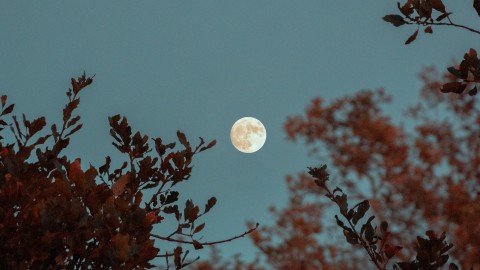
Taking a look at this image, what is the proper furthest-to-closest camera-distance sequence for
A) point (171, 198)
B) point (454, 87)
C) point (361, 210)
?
point (171, 198)
point (361, 210)
point (454, 87)

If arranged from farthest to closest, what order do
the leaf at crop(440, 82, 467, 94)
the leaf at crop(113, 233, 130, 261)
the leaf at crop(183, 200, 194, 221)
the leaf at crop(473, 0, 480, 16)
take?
the leaf at crop(183, 200, 194, 221) → the leaf at crop(440, 82, 467, 94) → the leaf at crop(473, 0, 480, 16) → the leaf at crop(113, 233, 130, 261)

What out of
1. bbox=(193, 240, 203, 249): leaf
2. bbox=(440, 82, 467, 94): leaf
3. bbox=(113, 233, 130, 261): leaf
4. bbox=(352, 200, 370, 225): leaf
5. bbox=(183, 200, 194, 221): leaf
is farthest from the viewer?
bbox=(183, 200, 194, 221): leaf

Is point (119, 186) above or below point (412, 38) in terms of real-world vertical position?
below

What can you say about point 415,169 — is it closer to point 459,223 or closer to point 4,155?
point 459,223

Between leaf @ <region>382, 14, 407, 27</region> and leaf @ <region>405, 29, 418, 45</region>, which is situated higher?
leaf @ <region>382, 14, 407, 27</region>

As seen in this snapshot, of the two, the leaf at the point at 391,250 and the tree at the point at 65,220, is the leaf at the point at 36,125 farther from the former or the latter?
the leaf at the point at 391,250

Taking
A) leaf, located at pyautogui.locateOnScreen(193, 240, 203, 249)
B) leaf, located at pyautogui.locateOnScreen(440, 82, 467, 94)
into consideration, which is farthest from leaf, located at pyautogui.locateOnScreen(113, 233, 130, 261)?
leaf, located at pyautogui.locateOnScreen(440, 82, 467, 94)

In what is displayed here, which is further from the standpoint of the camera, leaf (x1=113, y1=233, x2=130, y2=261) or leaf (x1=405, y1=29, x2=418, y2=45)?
leaf (x1=405, y1=29, x2=418, y2=45)

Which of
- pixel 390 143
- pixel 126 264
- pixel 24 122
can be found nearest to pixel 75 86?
pixel 24 122

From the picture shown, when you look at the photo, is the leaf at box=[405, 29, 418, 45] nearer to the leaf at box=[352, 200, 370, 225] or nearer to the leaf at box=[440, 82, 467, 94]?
the leaf at box=[440, 82, 467, 94]

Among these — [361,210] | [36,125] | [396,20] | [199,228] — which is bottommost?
[361,210]

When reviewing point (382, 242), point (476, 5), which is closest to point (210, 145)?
point (382, 242)

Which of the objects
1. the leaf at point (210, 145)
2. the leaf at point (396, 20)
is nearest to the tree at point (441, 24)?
the leaf at point (396, 20)

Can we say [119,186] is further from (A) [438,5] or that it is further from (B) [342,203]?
(A) [438,5]
